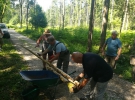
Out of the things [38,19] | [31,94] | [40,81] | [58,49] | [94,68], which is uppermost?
[38,19]

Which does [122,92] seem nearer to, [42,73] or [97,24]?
[42,73]

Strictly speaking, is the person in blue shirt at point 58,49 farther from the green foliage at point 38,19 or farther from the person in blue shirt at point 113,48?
the green foliage at point 38,19

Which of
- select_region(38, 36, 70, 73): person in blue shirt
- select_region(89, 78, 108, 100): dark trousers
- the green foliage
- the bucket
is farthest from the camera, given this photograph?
the green foliage

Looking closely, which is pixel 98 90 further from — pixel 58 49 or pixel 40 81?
pixel 58 49

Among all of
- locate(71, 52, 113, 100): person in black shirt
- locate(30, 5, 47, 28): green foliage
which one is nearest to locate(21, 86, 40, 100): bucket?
locate(71, 52, 113, 100): person in black shirt

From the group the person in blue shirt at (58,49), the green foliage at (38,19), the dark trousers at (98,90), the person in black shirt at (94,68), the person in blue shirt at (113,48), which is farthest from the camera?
the green foliage at (38,19)

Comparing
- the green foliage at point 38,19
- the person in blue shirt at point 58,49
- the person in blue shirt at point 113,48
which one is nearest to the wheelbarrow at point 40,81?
the person in blue shirt at point 58,49

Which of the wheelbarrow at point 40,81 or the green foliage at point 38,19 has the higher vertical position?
the green foliage at point 38,19

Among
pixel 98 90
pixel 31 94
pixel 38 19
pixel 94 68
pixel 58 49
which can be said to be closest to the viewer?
pixel 94 68

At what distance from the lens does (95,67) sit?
3.82 m

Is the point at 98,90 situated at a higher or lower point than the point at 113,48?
lower

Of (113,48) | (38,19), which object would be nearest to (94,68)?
(113,48)

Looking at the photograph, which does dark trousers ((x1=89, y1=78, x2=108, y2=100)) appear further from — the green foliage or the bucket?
the green foliage

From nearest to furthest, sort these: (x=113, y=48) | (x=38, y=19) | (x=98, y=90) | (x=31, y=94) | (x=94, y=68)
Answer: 1. (x=94, y=68)
2. (x=98, y=90)
3. (x=31, y=94)
4. (x=113, y=48)
5. (x=38, y=19)
